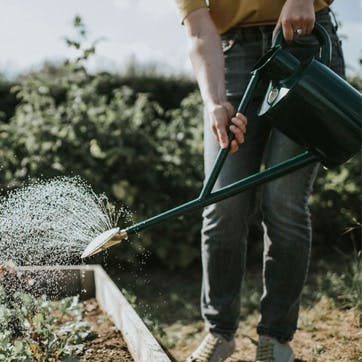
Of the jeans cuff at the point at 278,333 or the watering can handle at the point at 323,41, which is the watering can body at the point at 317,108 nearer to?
the watering can handle at the point at 323,41

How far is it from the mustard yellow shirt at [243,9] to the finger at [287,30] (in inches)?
8.9

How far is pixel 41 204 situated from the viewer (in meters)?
2.31

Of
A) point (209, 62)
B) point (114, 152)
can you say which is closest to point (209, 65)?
point (209, 62)

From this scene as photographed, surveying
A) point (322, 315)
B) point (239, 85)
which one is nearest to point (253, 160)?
point (239, 85)

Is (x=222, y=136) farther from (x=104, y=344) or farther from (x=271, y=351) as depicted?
(x=104, y=344)

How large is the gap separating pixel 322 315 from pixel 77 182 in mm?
1536

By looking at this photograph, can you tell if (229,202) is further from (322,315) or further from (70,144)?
(70,144)

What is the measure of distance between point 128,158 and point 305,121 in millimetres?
2323

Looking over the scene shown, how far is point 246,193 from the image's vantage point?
6.70 ft

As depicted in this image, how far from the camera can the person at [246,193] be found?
6.56ft

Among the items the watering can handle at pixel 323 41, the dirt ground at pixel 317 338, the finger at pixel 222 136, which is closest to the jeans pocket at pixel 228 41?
the watering can handle at pixel 323 41

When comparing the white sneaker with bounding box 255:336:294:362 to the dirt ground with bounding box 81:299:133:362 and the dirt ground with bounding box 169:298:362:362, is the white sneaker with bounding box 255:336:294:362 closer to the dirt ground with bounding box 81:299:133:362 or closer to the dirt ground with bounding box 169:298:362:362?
the dirt ground with bounding box 169:298:362:362

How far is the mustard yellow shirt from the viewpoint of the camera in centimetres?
202

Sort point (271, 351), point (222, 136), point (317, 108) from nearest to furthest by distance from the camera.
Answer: point (317, 108) → point (222, 136) → point (271, 351)
